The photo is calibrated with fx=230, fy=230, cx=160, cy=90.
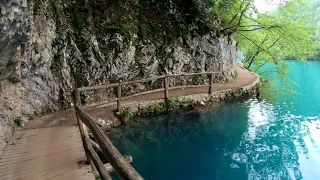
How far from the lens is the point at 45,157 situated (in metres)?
4.20

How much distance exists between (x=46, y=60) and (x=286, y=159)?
781cm

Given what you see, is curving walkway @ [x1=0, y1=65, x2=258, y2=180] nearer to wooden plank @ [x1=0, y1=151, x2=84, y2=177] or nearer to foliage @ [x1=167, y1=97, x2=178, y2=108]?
wooden plank @ [x1=0, y1=151, x2=84, y2=177]

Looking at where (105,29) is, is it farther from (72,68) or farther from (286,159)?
(286,159)

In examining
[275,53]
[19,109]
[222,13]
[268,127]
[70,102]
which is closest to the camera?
[19,109]

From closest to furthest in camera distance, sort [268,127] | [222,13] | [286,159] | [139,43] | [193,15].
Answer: [286,159] < [268,127] < [139,43] < [193,15] < [222,13]

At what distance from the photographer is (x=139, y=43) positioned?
392 inches

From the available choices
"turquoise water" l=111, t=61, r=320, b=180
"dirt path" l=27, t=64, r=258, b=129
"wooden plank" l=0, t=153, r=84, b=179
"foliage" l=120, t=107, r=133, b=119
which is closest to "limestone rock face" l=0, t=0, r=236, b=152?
"dirt path" l=27, t=64, r=258, b=129

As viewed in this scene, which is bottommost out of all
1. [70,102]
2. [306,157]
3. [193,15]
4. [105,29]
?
[306,157]

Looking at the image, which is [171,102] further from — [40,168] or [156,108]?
[40,168]

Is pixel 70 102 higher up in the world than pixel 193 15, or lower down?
lower down

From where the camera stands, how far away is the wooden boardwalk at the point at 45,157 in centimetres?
365

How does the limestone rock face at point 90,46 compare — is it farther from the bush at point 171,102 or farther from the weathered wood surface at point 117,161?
the weathered wood surface at point 117,161

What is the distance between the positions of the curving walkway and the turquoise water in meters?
1.86

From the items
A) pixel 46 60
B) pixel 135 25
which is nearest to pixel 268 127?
pixel 135 25
